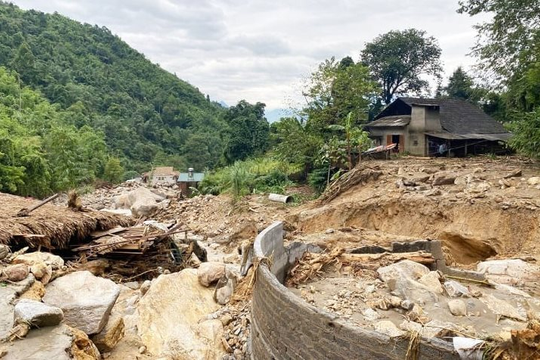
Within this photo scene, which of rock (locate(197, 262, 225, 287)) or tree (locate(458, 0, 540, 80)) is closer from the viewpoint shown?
rock (locate(197, 262, 225, 287))

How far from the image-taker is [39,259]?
23.7 ft

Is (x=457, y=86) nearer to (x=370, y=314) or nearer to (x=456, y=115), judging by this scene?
(x=456, y=115)

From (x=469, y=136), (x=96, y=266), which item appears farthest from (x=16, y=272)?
(x=469, y=136)

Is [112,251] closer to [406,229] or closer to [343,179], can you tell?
[406,229]

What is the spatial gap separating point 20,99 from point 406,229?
34.9 meters

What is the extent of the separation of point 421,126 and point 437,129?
0.86 metres

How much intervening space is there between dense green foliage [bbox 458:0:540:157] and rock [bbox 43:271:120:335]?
40.9 feet

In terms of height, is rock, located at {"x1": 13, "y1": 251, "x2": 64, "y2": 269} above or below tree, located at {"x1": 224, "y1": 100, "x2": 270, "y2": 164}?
below

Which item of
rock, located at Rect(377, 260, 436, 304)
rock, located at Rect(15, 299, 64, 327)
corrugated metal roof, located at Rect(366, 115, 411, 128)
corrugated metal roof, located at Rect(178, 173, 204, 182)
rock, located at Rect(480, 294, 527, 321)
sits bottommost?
corrugated metal roof, located at Rect(178, 173, 204, 182)

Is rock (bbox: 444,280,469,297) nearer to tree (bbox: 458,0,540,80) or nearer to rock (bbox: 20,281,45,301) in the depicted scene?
rock (bbox: 20,281,45,301)

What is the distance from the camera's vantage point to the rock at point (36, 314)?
5039 mm

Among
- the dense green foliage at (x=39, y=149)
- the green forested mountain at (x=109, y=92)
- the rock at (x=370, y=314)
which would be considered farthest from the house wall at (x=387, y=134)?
the green forested mountain at (x=109, y=92)

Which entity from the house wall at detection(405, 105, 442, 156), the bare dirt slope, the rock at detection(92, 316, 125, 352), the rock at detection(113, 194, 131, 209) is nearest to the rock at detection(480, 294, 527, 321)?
the bare dirt slope

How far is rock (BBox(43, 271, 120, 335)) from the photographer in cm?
→ 592
